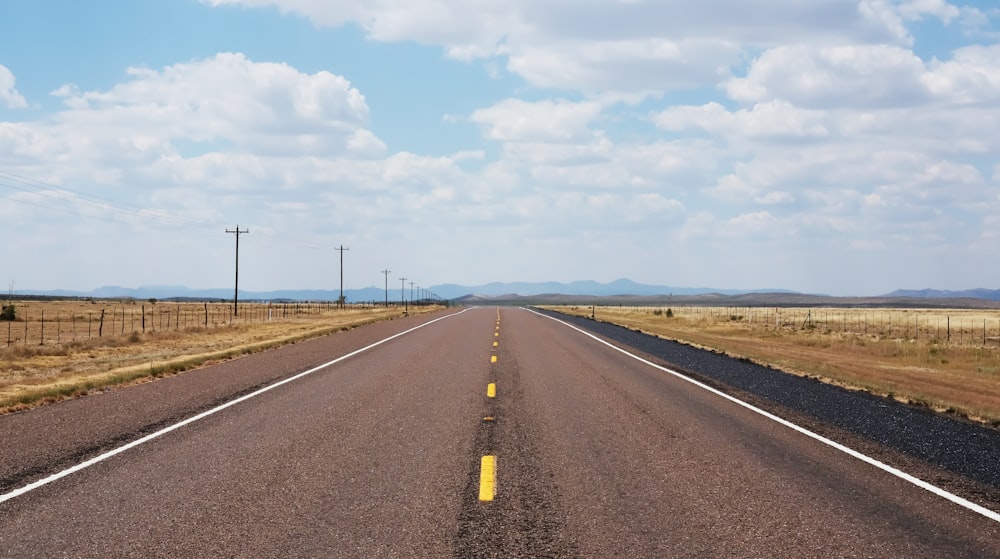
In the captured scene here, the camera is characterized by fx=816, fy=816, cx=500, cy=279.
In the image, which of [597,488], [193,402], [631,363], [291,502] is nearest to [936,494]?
[597,488]

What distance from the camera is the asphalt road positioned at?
5.95 m

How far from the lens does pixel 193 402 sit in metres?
13.7

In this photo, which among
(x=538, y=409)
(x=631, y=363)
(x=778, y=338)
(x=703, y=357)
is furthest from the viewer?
(x=778, y=338)

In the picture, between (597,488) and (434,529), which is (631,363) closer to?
(597,488)

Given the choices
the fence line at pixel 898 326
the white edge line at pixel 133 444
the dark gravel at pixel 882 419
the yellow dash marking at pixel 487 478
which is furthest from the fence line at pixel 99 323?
the fence line at pixel 898 326

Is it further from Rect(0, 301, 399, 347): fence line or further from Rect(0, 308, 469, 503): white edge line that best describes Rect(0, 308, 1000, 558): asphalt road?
Rect(0, 301, 399, 347): fence line

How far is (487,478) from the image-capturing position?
7941mm

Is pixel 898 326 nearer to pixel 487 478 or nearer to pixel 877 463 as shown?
pixel 877 463

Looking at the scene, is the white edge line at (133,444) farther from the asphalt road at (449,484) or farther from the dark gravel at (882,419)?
the dark gravel at (882,419)

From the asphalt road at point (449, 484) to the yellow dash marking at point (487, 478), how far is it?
0.20 feet

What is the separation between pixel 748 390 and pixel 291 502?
11.5 meters

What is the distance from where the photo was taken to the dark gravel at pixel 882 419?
9516 millimetres

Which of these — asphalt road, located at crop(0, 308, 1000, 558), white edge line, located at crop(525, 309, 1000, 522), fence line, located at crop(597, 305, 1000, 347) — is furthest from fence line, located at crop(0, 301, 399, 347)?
fence line, located at crop(597, 305, 1000, 347)

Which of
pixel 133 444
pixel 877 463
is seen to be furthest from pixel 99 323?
pixel 877 463
